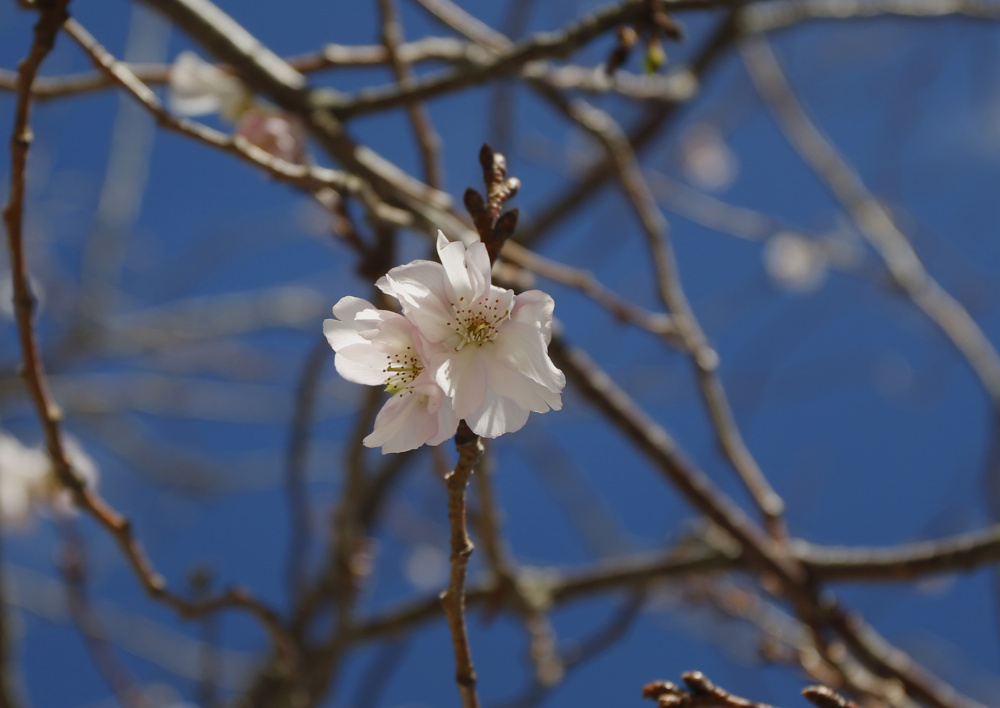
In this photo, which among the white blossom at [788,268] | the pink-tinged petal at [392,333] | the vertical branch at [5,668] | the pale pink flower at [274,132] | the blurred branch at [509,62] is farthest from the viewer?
the white blossom at [788,268]

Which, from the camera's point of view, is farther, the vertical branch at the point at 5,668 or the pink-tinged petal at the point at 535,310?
the vertical branch at the point at 5,668

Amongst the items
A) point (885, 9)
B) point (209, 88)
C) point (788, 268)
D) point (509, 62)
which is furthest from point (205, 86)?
point (788, 268)

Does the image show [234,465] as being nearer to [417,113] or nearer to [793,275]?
[417,113]

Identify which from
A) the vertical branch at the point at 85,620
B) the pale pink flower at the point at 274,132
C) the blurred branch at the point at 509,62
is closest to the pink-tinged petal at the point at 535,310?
the blurred branch at the point at 509,62

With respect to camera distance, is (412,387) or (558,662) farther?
(558,662)

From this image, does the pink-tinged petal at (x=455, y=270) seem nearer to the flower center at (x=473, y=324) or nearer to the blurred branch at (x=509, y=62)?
the flower center at (x=473, y=324)

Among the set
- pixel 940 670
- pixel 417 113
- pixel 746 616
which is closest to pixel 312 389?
pixel 417 113
